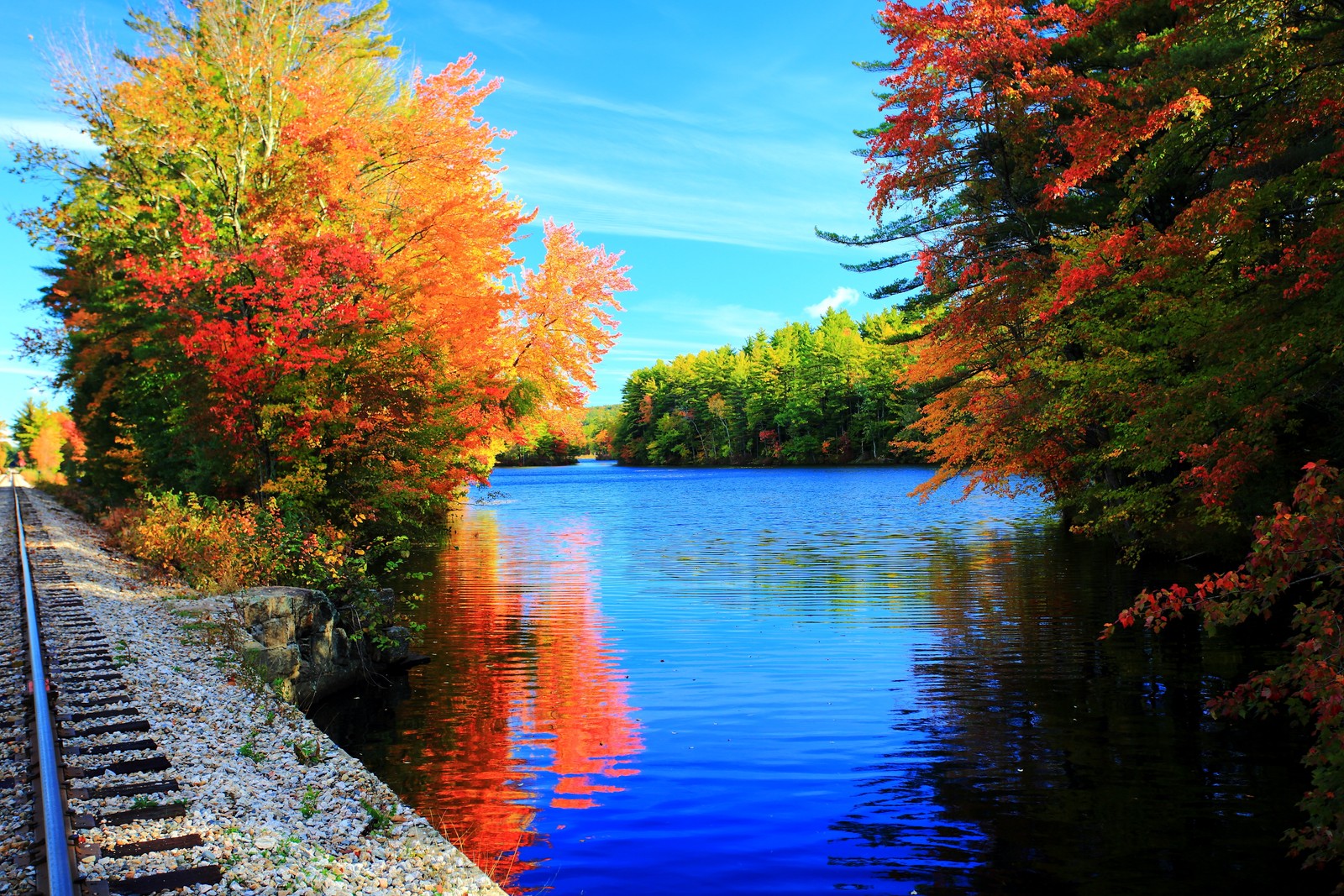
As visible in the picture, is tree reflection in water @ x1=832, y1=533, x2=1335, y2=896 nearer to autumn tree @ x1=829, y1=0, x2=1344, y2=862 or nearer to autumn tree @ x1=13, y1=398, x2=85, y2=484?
autumn tree @ x1=829, y1=0, x2=1344, y2=862

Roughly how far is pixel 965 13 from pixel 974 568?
40.7 ft

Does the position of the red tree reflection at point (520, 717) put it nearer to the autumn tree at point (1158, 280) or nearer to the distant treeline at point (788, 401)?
the autumn tree at point (1158, 280)

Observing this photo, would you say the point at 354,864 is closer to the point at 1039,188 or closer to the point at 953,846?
the point at 953,846

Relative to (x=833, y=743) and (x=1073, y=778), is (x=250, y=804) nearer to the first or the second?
(x=833, y=743)

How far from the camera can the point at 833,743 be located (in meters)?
8.68

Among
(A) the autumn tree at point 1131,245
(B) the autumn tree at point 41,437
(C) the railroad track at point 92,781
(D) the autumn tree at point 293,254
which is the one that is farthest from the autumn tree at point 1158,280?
(B) the autumn tree at point 41,437

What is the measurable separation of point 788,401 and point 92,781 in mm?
102993

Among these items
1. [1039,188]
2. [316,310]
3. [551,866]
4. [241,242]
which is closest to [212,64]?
[241,242]

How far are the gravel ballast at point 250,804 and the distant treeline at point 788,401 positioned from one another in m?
78.1

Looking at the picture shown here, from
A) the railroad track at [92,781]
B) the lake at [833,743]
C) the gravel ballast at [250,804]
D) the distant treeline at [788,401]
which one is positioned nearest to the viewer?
the railroad track at [92,781]

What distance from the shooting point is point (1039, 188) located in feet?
64.1

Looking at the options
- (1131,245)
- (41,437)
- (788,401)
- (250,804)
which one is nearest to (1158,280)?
(1131,245)

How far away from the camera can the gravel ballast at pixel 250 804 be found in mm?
4723

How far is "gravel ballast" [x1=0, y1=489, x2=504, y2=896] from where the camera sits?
472cm
